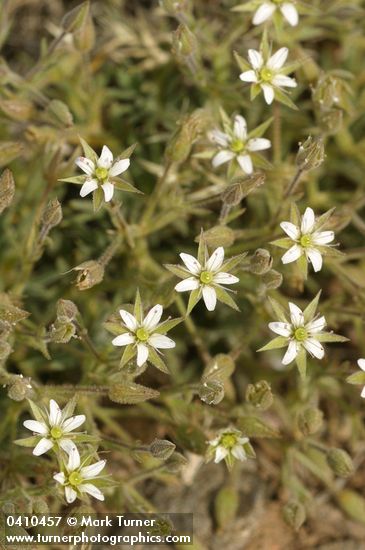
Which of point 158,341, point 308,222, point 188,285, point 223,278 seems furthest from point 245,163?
point 158,341

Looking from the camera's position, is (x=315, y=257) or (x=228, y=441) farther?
(x=228, y=441)

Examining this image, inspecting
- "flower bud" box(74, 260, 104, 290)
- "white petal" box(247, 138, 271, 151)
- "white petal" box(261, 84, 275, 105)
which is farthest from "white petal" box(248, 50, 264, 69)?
"flower bud" box(74, 260, 104, 290)

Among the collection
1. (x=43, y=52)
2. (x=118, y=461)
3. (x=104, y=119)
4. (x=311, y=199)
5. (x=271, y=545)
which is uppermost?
(x=43, y=52)

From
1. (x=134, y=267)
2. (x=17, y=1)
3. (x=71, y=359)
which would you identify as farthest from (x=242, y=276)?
(x=17, y=1)

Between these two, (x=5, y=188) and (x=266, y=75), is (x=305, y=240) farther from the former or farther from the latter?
(x=5, y=188)

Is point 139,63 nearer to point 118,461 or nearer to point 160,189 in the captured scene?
point 160,189

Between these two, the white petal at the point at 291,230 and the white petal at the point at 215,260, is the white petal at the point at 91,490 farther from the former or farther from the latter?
the white petal at the point at 291,230

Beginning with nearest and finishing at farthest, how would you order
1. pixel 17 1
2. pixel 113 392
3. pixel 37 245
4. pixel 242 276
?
pixel 113 392 < pixel 37 245 < pixel 242 276 < pixel 17 1

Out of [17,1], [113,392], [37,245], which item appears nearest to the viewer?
[113,392]
